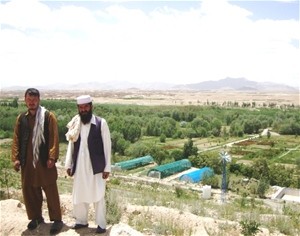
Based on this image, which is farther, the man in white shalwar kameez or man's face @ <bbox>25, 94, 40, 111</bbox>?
man's face @ <bbox>25, 94, 40, 111</bbox>

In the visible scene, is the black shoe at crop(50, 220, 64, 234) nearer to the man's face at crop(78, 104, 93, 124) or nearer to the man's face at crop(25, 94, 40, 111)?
the man's face at crop(78, 104, 93, 124)

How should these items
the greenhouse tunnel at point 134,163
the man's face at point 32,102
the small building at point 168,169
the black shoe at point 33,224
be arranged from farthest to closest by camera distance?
the greenhouse tunnel at point 134,163 < the small building at point 168,169 < the black shoe at point 33,224 < the man's face at point 32,102

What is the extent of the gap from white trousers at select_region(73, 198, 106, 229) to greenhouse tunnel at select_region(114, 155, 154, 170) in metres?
27.9

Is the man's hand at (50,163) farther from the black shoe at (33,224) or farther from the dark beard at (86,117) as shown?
the black shoe at (33,224)

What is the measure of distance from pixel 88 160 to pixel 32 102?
0.92 m

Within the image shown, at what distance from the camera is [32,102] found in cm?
460

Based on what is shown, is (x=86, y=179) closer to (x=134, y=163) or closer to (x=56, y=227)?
(x=56, y=227)

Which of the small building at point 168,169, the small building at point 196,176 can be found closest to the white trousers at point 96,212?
the small building at point 196,176

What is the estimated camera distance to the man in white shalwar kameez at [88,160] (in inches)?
177

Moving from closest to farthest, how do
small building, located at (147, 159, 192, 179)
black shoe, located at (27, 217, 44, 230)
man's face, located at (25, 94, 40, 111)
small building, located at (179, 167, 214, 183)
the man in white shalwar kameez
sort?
the man in white shalwar kameez → man's face, located at (25, 94, 40, 111) → black shoe, located at (27, 217, 44, 230) → small building, located at (179, 167, 214, 183) → small building, located at (147, 159, 192, 179)

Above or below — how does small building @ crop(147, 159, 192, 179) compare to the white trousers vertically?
below

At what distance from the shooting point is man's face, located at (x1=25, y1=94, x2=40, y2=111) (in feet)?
15.1

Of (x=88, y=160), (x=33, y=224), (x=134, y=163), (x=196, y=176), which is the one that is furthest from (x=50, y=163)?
(x=134, y=163)

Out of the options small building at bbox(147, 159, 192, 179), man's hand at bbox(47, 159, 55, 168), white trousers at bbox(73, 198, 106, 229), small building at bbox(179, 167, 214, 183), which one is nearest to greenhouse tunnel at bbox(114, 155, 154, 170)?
small building at bbox(147, 159, 192, 179)
